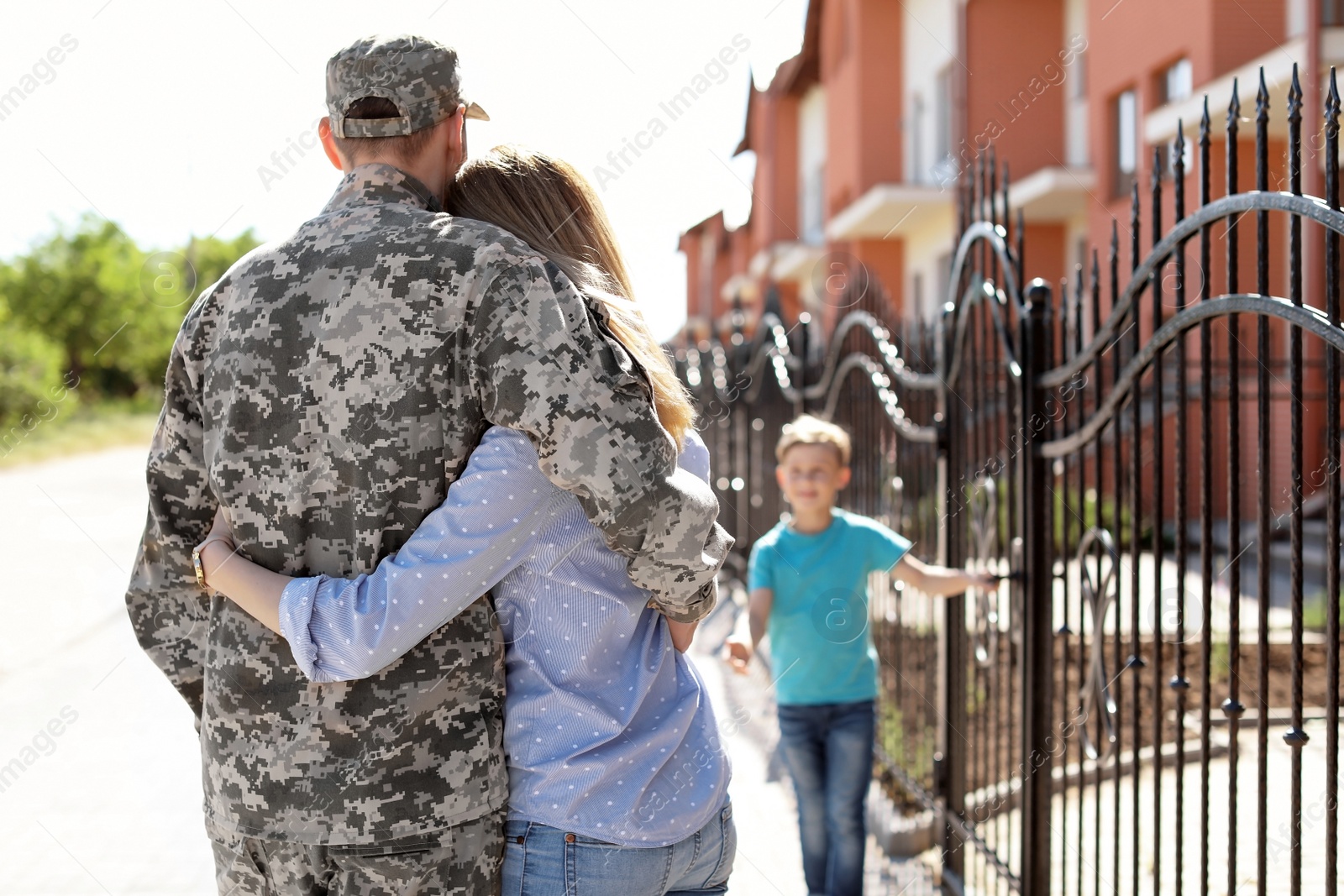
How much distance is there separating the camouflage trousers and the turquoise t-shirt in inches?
95.0

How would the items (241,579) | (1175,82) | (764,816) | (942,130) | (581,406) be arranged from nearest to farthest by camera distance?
1. (581,406)
2. (241,579)
3. (764,816)
4. (1175,82)
5. (942,130)

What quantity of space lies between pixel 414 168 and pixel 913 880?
367cm

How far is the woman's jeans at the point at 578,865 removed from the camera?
1.79 metres

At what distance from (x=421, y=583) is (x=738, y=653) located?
6.61ft

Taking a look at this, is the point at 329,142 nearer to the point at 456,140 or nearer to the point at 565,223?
the point at 456,140

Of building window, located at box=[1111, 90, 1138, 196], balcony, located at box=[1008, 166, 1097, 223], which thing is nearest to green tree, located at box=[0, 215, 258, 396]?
balcony, located at box=[1008, 166, 1097, 223]

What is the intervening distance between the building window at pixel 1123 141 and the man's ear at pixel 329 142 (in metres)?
14.6

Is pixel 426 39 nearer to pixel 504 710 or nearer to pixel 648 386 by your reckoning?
pixel 648 386

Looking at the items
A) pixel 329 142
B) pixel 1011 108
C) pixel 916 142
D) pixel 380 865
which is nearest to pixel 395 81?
pixel 329 142

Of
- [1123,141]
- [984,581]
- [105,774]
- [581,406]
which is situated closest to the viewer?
[581,406]

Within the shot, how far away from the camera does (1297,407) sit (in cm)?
211

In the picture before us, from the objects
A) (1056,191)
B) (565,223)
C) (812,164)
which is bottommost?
(565,223)

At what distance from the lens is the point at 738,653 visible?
358cm

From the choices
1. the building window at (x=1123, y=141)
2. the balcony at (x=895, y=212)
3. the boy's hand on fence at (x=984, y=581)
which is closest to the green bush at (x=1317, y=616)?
the boy's hand on fence at (x=984, y=581)
